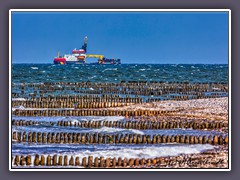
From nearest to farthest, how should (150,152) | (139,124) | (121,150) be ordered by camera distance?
(150,152) < (121,150) < (139,124)

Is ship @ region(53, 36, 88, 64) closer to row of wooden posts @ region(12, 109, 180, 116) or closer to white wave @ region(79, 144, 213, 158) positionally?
white wave @ region(79, 144, 213, 158)

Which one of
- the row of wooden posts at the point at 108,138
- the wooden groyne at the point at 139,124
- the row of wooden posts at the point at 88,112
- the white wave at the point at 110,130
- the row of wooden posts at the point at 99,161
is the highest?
the row of wooden posts at the point at 88,112

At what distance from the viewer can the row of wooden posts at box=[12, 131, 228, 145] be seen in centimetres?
1692

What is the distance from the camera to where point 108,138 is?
1755 centimetres

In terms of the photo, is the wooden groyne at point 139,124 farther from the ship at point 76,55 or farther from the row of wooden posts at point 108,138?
the ship at point 76,55

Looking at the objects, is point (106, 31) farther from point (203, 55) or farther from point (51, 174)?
point (51, 174)

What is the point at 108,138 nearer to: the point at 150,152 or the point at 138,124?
the point at 150,152

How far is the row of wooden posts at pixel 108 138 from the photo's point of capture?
1692 centimetres

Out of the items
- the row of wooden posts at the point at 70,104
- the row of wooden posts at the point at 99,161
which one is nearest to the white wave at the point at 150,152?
the row of wooden posts at the point at 99,161

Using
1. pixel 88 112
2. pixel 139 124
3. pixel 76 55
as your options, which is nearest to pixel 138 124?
pixel 139 124

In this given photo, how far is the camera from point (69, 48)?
14.4 meters
